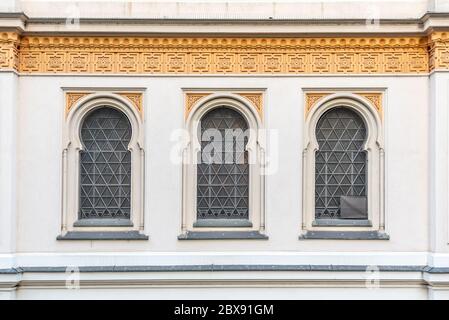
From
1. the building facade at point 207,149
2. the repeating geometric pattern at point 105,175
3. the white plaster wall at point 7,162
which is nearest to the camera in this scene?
the white plaster wall at point 7,162

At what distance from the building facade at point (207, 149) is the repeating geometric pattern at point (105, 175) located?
0.02 meters

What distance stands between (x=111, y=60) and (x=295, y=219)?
337cm

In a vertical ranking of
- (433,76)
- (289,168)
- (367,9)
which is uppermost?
(367,9)

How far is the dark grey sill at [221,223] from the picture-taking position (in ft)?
22.5

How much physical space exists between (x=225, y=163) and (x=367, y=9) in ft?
9.57

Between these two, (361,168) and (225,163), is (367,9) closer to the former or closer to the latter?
(361,168)

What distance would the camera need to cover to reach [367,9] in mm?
6812

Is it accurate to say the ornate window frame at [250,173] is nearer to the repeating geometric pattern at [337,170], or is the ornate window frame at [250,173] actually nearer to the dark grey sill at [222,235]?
the dark grey sill at [222,235]

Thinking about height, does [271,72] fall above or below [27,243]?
above

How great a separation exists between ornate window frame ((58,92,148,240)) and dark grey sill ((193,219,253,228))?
81cm

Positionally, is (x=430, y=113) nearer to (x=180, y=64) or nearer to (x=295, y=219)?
(x=295, y=219)

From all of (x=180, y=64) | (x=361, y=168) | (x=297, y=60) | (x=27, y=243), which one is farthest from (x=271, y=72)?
(x=27, y=243)

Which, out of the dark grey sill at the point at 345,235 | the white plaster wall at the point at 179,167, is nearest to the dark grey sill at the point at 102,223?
the white plaster wall at the point at 179,167

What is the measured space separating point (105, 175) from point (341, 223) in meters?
3.39
